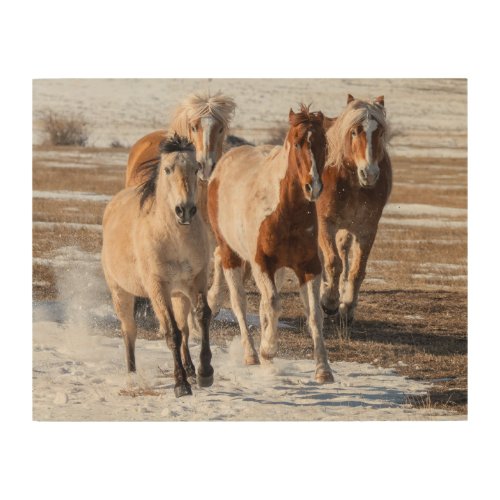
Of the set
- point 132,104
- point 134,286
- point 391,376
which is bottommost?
point 391,376

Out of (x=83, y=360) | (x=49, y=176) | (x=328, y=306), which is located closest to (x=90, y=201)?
(x=49, y=176)

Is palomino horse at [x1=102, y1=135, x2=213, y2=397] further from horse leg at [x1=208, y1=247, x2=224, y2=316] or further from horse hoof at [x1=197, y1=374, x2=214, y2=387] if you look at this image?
horse leg at [x1=208, y1=247, x2=224, y2=316]

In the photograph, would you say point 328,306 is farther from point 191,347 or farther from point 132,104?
point 132,104

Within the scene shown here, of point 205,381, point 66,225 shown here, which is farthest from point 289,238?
point 66,225

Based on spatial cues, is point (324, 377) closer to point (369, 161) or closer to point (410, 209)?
point (369, 161)

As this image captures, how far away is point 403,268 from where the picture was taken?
9.49 meters

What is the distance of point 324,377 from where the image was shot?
325 inches

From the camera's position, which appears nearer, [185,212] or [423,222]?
[185,212]

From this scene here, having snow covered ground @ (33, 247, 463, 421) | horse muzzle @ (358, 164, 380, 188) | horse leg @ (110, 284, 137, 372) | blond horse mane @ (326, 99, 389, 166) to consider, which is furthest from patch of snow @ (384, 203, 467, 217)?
horse leg @ (110, 284, 137, 372)

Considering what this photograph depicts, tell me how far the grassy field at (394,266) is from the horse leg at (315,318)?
0.20 meters

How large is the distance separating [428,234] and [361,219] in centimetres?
83

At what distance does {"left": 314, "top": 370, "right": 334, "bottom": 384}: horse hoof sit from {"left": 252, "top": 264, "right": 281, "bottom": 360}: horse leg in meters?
0.38

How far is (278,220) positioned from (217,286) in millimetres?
1090

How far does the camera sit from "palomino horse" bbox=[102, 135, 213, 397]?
7.55 m
